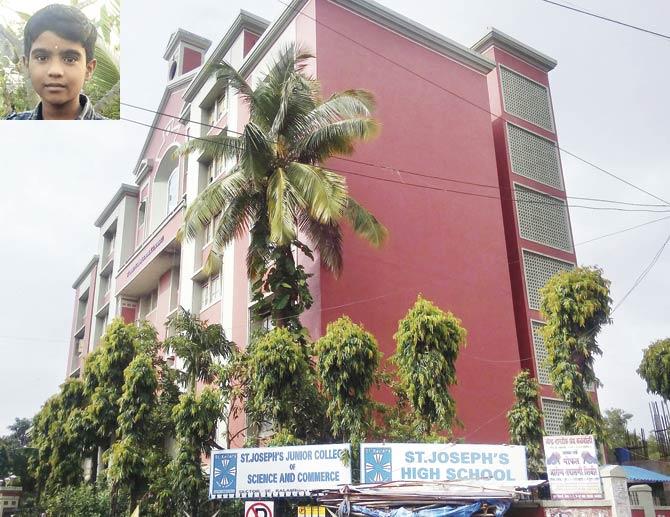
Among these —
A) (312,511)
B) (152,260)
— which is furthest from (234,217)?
(152,260)

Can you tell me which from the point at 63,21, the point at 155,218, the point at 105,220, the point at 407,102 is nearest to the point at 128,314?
the point at 155,218

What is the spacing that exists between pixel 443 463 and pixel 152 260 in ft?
65.3

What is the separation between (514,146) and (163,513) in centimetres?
1823

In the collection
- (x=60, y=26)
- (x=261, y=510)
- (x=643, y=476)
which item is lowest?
(x=261, y=510)

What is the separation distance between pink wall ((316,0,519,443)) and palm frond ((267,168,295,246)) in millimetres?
3115

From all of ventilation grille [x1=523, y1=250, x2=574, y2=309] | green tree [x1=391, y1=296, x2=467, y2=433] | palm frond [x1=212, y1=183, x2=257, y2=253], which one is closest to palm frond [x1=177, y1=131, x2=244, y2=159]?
palm frond [x1=212, y1=183, x2=257, y2=253]

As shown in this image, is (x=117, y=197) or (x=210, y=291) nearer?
(x=210, y=291)

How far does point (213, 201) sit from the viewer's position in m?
19.0

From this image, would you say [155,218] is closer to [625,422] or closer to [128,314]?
[128,314]

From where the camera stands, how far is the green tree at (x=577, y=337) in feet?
54.9

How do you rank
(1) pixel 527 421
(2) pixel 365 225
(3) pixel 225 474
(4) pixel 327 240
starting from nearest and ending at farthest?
(3) pixel 225 474, (1) pixel 527 421, (2) pixel 365 225, (4) pixel 327 240

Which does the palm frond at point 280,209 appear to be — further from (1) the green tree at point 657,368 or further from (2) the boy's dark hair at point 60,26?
(1) the green tree at point 657,368

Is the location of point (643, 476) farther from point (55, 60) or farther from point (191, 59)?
point (191, 59)

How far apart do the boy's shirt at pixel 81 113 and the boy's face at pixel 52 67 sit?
0.30m
